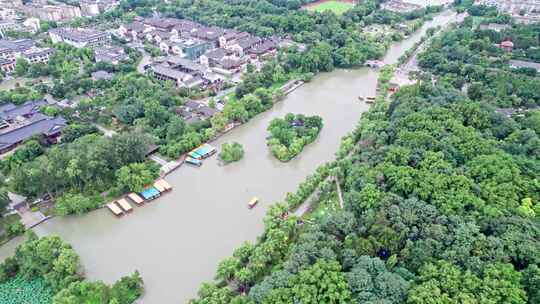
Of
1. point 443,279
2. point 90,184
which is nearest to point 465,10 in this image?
point 443,279

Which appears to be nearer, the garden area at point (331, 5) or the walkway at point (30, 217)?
the walkway at point (30, 217)

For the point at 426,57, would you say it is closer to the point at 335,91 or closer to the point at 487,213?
the point at 335,91

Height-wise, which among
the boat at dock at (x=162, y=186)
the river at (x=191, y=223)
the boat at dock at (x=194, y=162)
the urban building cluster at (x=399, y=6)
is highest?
the urban building cluster at (x=399, y=6)

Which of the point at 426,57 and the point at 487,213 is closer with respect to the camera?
the point at 487,213

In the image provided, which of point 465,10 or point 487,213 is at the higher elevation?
point 465,10

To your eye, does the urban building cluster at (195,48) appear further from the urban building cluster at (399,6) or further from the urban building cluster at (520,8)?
the urban building cluster at (520,8)

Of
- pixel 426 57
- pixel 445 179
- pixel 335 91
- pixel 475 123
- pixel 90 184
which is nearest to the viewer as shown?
pixel 445 179

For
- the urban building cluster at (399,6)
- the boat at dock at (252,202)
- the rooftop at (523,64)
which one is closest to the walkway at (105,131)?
the boat at dock at (252,202)
